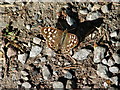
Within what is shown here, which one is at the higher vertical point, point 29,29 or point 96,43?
point 29,29

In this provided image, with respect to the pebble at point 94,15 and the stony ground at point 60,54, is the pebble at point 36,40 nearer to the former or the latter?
the stony ground at point 60,54

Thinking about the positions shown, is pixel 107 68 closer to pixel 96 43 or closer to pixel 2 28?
pixel 96 43

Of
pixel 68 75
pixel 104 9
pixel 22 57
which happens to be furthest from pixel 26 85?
pixel 104 9

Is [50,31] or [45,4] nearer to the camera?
[50,31]

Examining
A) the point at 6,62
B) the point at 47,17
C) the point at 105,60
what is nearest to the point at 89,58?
the point at 105,60

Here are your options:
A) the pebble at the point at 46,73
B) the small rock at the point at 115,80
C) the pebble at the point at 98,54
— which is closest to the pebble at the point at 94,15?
the pebble at the point at 98,54

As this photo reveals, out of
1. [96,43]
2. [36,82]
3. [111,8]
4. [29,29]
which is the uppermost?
[111,8]

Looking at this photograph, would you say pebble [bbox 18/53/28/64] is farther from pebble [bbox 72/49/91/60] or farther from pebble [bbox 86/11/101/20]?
pebble [bbox 86/11/101/20]
